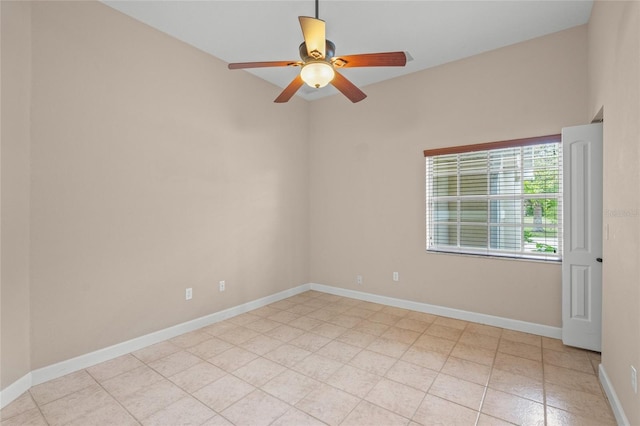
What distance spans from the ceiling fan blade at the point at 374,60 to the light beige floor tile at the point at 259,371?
2538 millimetres

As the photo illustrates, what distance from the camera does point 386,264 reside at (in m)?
4.25

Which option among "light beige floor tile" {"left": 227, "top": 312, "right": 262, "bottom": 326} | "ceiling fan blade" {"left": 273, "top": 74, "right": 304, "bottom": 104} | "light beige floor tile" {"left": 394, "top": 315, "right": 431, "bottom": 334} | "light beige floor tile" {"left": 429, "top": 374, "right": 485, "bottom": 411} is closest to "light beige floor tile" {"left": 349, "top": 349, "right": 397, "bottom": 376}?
"light beige floor tile" {"left": 429, "top": 374, "right": 485, "bottom": 411}

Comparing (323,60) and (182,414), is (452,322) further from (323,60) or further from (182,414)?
(323,60)

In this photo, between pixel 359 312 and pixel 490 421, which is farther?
pixel 359 312

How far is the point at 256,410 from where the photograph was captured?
6.57ft

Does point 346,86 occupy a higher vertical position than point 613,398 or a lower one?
higher

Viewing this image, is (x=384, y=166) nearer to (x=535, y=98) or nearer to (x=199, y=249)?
(x=535, y=98)

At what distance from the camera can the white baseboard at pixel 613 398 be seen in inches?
69.7

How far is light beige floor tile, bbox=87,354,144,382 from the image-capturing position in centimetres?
244

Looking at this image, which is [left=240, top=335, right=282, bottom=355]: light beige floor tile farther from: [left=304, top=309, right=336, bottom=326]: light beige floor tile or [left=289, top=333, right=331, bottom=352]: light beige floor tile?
[left=304, top=309, right=336, bottom=326]: light beige floor tile

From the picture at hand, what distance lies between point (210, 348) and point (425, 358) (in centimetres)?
206

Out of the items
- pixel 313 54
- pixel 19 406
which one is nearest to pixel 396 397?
pixel 313 54

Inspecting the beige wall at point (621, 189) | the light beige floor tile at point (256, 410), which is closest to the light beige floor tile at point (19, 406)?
the light beige floor tile at point (256, 410)

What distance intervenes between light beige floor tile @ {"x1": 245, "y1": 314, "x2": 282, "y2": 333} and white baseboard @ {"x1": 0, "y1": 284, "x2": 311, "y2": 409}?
1.35ft
